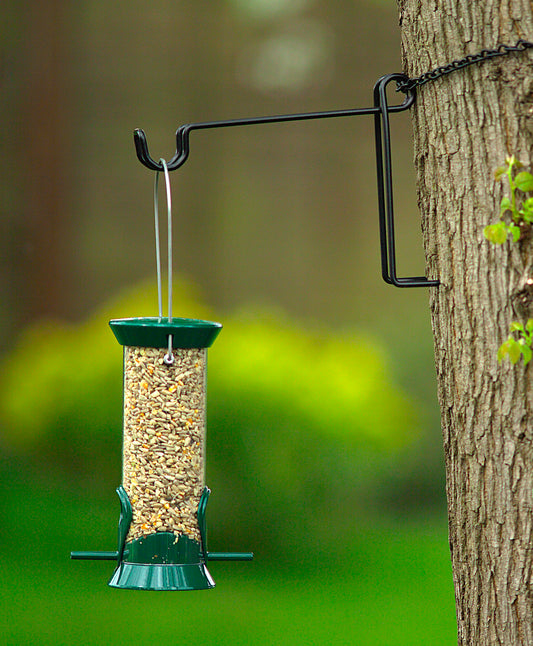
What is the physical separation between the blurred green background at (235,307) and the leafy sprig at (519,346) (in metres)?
3.10

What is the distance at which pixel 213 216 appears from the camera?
7234 mm

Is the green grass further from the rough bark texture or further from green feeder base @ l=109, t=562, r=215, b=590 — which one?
the rough bark texture

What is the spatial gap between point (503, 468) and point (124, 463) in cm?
89

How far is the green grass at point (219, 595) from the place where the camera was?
4.36m

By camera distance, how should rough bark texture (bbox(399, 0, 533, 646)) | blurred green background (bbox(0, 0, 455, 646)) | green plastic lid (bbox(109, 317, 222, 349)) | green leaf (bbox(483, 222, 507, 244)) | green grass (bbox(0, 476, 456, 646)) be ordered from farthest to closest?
blurred green background (bbox(0, 0, 455, 646)), green grass (bbox(0, 476, 456, 646)), green plastic lid (bbox(109, 317, 222, 349)), rough bark texture (bbox(399, 0, 533, 646)), green leaf (bbox(483, 222, 507, 244))

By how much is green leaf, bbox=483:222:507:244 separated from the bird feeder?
67 centimetres

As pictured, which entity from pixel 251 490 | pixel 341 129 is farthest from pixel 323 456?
pixel 341 129

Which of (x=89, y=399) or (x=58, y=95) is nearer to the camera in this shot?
(x=89, y=399)

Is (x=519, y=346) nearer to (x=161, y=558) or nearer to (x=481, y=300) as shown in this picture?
(x=481, y=300)

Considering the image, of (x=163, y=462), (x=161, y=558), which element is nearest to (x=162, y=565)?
(x=161, y=558)

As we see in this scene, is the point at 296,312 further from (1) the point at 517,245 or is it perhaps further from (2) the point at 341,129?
(1) the point at 517,245

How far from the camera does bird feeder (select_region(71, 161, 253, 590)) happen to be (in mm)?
2031

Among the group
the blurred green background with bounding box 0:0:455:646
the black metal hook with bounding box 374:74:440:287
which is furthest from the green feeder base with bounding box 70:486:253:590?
the blurred green background with bounding box 0:0:455:646

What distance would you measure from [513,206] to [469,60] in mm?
316
